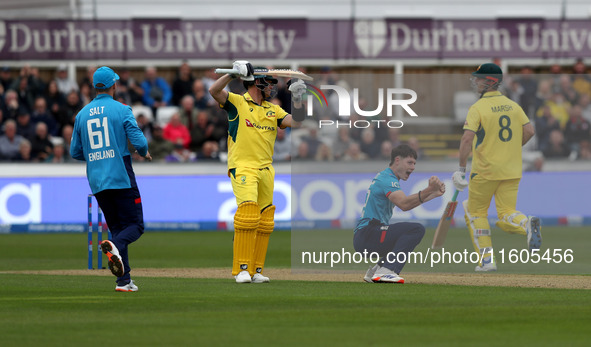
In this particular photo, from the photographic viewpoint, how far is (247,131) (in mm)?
13203

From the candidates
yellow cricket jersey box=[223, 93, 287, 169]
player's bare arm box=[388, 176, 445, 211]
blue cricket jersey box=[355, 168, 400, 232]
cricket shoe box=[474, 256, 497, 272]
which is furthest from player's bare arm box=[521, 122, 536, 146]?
yellow cricket jersey box=[223, 93, 287, 169]

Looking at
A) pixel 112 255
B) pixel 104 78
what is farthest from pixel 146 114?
pixel 112 255

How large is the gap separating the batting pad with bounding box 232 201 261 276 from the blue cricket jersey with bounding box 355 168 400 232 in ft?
4.85

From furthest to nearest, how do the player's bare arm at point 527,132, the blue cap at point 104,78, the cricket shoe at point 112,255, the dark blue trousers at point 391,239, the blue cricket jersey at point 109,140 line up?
the player's bare arm at point 527,132 < the dark blue trousers at point 391,239 < the blue cap at point 104,78 < the blue cricket jersey at point 109,140 < the cricket shoe at point 112,255

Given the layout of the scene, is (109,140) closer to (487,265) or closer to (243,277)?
(243,277)

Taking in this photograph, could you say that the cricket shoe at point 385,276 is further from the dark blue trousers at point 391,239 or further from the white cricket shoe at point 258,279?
the white cricket shoe at point 258,279

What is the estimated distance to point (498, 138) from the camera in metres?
14.3

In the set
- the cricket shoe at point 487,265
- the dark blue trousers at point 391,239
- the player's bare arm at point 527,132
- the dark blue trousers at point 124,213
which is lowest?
the cricket shoe at point 487,265

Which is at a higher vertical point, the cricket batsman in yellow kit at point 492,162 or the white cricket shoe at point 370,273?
the cricket batsman in yellow kit at point 492,162

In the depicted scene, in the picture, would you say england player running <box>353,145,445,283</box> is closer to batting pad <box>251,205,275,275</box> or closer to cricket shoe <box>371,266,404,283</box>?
cricket shoe <box>371,266,404,283</box>

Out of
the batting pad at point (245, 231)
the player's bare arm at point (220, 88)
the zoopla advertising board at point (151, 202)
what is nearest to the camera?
the player's bare arm at point (220, 88)

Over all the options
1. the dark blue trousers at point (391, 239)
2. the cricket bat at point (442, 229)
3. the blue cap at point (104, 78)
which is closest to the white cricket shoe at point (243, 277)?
the dark blue trousers at point (391, 239)

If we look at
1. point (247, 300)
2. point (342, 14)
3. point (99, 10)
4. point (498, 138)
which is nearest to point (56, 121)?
point (99, 10)

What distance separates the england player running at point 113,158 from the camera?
1192 centimetres
